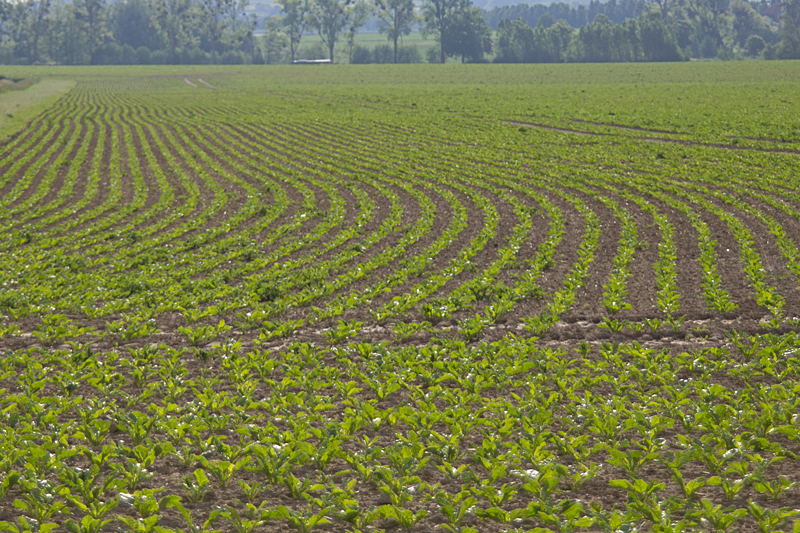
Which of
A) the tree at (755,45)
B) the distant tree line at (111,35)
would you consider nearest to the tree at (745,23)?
the tree at (755,45)

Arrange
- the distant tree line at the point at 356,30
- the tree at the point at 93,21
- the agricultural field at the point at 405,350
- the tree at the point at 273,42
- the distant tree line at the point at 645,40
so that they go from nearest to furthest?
the agricultural field at the point at 405,350 → the distant tree line at the point at 645,40 → the distant tree line at the point at 356,30 → the tree at the point at 93,21 → the tree at the point at 273,42

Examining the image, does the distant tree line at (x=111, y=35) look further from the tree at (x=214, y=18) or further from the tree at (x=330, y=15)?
the tree at (x=330, y=15)

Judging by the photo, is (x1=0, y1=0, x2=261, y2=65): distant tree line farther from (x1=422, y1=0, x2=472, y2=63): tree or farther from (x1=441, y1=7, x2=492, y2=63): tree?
(x1=441, y1=7, x2=492, y2=63): tree

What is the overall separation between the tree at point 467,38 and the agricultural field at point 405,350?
129 meters

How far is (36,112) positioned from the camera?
166ft

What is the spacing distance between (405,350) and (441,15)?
152m

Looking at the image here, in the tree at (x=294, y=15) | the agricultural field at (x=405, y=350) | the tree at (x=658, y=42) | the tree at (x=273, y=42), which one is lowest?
the agricultural field at (x=405, y=350)

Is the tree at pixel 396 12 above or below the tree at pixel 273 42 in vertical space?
above

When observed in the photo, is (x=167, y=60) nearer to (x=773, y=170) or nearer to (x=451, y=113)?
(x=451, y=113)

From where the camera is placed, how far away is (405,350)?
8.59 metres

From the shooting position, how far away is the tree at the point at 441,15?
14362 cm

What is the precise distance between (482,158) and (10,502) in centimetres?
2291

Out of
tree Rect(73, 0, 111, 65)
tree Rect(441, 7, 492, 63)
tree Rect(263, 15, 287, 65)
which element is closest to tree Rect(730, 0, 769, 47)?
tree Rect(441, 7, 492, 63)

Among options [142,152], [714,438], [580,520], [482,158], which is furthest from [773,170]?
[142,152]
